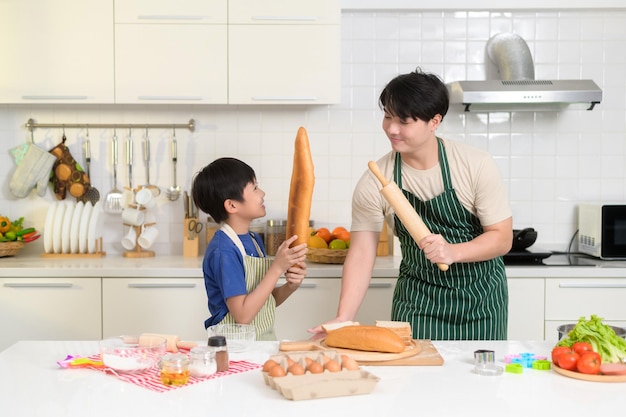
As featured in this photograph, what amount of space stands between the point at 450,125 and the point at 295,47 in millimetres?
932

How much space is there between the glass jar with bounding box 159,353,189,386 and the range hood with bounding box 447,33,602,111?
233cm

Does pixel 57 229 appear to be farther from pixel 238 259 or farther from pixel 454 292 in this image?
pixel 454 292

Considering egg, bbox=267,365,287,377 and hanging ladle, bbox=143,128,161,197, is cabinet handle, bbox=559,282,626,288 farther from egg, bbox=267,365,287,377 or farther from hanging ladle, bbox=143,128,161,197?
egg, bbox=267,365,287,377

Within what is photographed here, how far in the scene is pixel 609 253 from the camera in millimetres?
3732

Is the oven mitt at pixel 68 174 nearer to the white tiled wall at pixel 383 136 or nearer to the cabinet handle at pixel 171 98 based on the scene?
the white tiled wall at pixel 383 136

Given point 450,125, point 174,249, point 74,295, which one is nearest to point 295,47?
point 450,125

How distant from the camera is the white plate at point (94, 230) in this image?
3959 mm

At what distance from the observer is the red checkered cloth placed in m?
1.72

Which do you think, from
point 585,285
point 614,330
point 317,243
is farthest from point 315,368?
point 585,285

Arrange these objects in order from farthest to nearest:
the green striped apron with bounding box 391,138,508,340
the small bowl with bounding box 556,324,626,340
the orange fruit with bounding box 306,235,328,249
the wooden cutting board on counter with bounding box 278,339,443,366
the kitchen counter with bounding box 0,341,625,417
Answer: the orange fruit with bounding box 306,235,328,249
the green striped apron with bounding box 391,138,508,340
the small bowl with bounding box 556,324,626,340
the wooden cutting board on counter with bounding box 278,339,443,366
the kitchen counter with bounding box 0,341,625,417

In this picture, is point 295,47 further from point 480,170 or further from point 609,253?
point 609,253

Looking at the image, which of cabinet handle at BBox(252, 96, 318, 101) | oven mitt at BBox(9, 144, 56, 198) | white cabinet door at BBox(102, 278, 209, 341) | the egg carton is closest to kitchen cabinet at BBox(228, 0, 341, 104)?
cabinet handle at BBox(252, 96, 318, 101)

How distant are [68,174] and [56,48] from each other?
0.67 meters

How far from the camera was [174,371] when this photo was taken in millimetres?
1733
